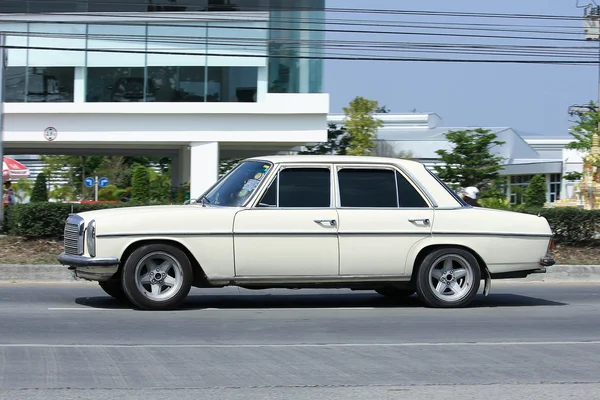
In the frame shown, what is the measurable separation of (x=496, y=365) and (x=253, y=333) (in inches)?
103

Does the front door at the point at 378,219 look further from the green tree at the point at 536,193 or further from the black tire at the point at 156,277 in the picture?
the green tree at the point at 536,193

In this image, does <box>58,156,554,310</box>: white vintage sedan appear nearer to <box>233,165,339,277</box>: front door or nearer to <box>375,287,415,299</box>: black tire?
<box>233,165,339,277</box>: front door

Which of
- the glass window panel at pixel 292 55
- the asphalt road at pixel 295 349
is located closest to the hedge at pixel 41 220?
the asphalt road at pixel 295 349

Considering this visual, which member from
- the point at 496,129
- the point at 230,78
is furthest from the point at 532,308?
the point at 496,129

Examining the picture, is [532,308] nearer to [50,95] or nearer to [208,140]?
[208,140]

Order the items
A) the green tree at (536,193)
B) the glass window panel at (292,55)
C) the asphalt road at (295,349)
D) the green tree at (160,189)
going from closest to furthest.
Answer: the asphalt road at (295,349) < the glass window panel at (292,55) < the green tree at (536,193) < the green tree at (160,189)

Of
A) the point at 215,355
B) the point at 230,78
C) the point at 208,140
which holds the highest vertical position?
the point at 230,78

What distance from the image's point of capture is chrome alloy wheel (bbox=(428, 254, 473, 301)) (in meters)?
10.9

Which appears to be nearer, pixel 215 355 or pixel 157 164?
pixel 215 355

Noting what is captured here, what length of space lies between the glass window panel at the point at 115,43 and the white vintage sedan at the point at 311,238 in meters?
17.4

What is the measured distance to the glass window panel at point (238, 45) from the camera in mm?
27609

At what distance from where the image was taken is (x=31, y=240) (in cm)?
1767

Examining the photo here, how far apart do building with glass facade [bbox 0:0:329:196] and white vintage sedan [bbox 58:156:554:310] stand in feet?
55.6

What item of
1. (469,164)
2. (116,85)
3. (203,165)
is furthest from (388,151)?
(116,85)
